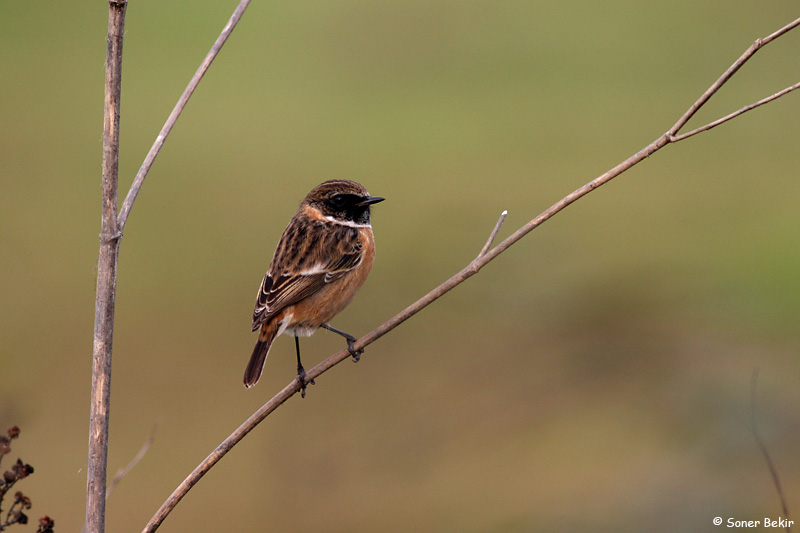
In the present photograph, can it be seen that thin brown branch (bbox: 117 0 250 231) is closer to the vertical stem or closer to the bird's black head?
the vertical stem

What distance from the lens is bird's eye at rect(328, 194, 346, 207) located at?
4.67 meters

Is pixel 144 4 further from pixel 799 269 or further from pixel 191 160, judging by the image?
pixel 799 269

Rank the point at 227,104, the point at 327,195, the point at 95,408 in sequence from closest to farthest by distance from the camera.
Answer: the point at 95,408 < the point at 327,195 < the point at 227,104

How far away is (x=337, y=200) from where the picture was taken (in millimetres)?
4695

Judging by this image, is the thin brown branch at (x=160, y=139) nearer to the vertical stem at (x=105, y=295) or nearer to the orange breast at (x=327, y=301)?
the vertical stem at (x=105, y=295)

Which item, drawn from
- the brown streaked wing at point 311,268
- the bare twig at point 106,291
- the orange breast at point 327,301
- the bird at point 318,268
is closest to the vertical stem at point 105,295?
the bare twig at point 106,291

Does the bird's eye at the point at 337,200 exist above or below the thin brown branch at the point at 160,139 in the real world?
below

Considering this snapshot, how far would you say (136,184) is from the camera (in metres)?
2.40

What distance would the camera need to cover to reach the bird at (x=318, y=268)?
4160 mm

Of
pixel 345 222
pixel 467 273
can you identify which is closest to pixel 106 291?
pixel 467 273

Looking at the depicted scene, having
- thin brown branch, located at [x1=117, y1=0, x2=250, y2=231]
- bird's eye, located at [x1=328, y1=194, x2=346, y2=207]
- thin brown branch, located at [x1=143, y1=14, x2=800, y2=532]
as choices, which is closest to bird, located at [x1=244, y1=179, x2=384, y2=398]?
bird's eye, located at [x1=328, y1=194, x2=346, y2=207]

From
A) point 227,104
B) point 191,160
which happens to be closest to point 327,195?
point 191,160

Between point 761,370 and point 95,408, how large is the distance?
7.12 m

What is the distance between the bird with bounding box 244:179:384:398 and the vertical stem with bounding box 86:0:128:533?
1604mm
